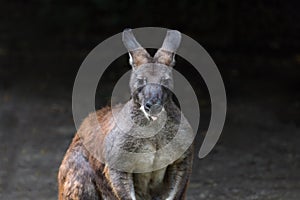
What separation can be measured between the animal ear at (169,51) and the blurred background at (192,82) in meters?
2.13

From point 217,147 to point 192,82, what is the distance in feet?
6.16

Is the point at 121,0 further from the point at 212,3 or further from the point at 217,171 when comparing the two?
the point at 217,171

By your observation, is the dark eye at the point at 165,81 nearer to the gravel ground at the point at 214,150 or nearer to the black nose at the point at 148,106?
the black nose at the point at 148,106

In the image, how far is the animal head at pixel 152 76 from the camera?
16.5ft

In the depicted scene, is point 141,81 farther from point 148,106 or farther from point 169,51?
point 169,51

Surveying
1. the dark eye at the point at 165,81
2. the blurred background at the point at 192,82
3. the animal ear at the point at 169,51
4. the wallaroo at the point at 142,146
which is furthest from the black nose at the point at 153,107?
the blurred background at the point at 192,82

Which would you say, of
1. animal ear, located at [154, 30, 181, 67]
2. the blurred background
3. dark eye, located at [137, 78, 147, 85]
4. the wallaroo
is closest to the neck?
the wallaroo

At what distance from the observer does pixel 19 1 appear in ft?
41.3

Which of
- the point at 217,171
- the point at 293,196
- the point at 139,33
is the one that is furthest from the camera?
the point at 139,33

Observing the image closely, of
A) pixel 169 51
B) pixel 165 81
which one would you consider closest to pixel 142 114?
pixel 165 81

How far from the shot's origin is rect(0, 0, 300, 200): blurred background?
7.43 metres

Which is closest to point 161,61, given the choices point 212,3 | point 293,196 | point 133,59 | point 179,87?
point 133,59

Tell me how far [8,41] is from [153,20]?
7.42ft

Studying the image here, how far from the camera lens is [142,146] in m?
5.30
